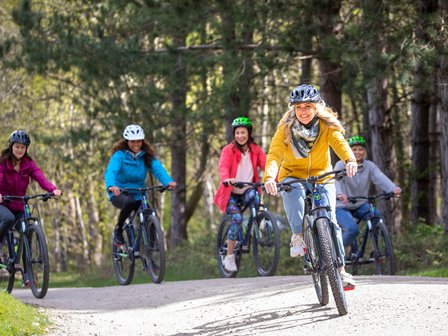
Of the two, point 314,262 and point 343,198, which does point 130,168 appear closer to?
point 343,198

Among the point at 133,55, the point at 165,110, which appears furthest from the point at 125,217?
the point at 165,110

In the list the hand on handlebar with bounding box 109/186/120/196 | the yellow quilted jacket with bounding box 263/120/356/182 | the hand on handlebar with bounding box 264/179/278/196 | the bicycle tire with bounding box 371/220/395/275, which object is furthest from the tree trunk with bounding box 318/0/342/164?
the hand on handlebar with bounding box 264/179/278/196

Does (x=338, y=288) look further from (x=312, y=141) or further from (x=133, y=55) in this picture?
(x=133, y=55)

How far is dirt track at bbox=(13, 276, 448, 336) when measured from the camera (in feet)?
28.8

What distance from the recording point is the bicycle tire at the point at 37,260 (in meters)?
12.7

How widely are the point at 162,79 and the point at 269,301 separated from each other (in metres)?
12.0

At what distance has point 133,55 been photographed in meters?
21.2

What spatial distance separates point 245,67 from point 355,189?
575 centimetres

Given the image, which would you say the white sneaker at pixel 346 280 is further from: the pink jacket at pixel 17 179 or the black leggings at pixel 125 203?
the black leggings at pixel 125 203

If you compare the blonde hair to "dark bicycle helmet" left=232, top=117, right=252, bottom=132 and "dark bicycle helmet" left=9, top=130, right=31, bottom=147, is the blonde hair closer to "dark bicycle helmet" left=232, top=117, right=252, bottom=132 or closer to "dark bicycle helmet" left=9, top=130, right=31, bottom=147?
"dark bicycle helmet" left=232, top=117, right=252, bottom=132

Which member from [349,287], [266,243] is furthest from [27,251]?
[349,287]

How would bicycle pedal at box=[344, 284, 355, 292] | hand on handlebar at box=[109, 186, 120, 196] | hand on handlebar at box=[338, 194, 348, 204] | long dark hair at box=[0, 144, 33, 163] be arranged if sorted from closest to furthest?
1. bicycle pedal at box=[344, 284, 355, 292]
2. long dark hair at box=[0, 144, 33, 163]
3. hand on handlebar at box=[338, 194, 348, 204]
4. hand on handlebar at box=[109, 186, 120, 196]

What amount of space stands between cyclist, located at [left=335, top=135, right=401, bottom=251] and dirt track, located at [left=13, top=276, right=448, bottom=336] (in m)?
1.35

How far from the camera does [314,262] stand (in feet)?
31.3
